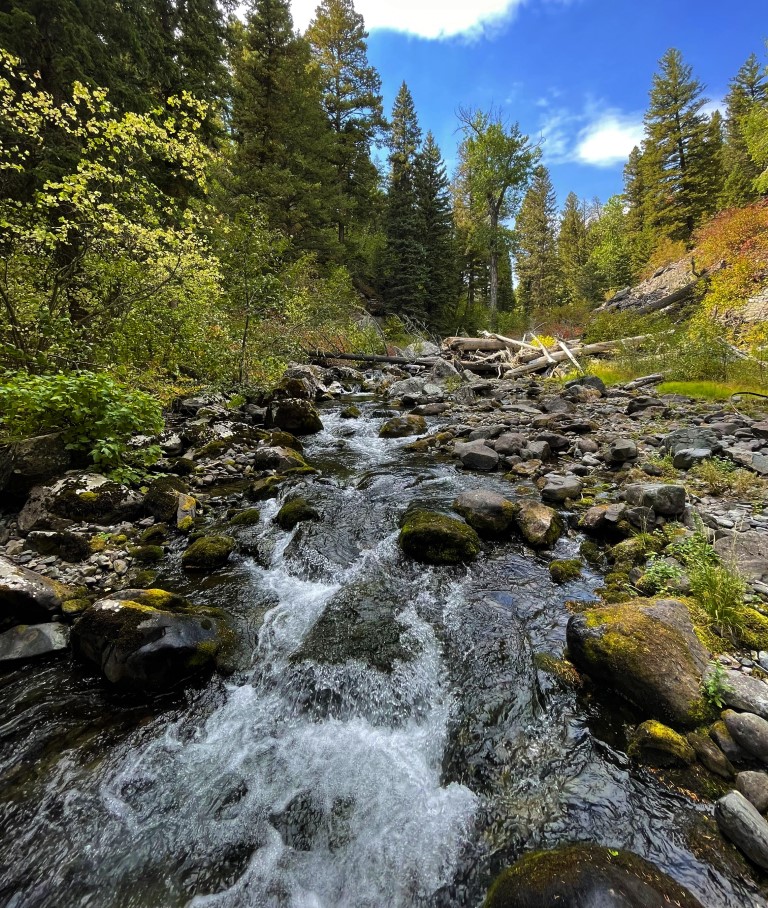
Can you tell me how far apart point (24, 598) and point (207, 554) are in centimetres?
182

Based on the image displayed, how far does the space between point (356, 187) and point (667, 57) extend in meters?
22.9

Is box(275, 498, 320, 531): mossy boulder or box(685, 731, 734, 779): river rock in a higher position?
box(275, 498, 320, 531): mossy boulder

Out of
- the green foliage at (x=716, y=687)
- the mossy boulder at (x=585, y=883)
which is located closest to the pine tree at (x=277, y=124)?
the green foliage at (x=716, y=687)

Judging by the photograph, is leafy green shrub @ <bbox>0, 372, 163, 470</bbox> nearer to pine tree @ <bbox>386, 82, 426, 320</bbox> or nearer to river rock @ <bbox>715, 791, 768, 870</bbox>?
river rock @ <bbox>715, 791, 768, 870</bbox>

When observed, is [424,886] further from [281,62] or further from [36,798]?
[281,62]

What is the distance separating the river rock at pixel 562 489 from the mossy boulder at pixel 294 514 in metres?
3.73

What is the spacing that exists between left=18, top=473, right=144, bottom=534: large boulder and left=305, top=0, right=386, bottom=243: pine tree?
28.4m

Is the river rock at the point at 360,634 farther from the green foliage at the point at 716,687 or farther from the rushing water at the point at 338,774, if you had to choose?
the green foliage at the point at 716,687

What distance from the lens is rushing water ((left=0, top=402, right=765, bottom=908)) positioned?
246 centimetres

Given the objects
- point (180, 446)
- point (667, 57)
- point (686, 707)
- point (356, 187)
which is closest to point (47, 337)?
point (180, 446)

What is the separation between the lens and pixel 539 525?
5.56m

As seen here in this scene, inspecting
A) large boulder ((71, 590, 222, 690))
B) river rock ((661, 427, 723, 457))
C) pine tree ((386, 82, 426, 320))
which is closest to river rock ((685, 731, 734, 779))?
A: large boulder ((71, 590, 222, 690))

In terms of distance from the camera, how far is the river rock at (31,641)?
3.88m

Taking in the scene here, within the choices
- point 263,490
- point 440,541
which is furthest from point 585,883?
point 263,490
